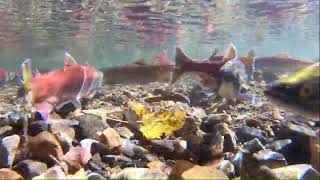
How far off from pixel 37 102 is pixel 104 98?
3.15 meters

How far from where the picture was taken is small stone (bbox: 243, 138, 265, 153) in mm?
3664

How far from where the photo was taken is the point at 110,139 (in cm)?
372

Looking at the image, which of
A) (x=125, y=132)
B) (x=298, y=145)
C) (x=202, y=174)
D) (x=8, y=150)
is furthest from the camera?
(x=125, y=132)

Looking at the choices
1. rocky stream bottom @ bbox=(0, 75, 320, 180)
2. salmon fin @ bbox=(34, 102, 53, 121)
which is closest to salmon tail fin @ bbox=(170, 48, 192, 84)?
rocky stream bottom @ bbox=(0, 75, 320, 180)

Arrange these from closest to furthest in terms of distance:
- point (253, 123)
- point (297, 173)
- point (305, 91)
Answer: point (305, 91)
point (297, 173)
point (253, 123)

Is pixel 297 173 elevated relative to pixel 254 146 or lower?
elevated

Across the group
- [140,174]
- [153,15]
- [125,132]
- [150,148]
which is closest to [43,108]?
[125,132]

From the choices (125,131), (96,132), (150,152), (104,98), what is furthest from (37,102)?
(104,98)

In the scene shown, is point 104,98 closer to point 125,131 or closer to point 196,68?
point 196,68

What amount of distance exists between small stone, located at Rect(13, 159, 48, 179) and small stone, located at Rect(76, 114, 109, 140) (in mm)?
834

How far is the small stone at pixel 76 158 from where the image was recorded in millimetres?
3307

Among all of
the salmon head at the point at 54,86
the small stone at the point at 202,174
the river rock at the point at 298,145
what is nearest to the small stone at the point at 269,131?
the river rock at the point at 298,145

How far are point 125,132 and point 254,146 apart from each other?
148 cm

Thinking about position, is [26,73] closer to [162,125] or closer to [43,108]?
[43,108]
